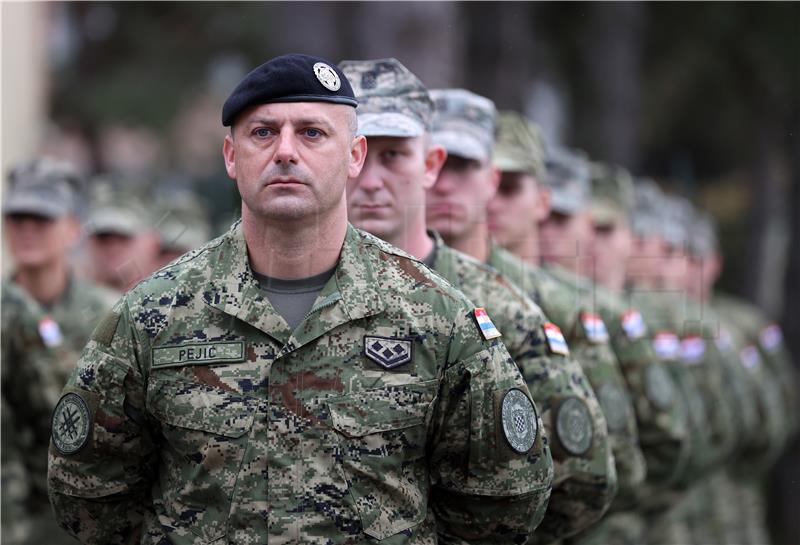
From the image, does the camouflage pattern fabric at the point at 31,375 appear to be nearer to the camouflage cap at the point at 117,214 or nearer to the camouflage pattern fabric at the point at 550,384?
the camouflage cap at the point at 117,214

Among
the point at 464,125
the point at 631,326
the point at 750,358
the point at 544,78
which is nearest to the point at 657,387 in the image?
the point at 631,326

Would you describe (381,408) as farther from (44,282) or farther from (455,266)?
(44,282)

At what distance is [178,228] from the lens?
1230cm

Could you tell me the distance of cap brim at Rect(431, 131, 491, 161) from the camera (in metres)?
6.70

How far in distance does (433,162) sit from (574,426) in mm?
1159

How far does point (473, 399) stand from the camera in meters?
4.62

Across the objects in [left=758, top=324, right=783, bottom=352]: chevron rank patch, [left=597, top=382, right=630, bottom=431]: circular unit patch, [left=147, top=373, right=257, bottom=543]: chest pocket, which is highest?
[left=758, top=324, right=783, bottom=352]: chevron rank patch

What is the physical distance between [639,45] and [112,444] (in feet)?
64.7

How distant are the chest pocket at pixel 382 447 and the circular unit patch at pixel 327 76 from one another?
0.88 m

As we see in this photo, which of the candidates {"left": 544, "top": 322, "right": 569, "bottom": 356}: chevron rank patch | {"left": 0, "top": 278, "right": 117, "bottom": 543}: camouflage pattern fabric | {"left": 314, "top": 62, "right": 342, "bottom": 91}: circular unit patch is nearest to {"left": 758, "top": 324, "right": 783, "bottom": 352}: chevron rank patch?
{"left": 0, "top": 278, "right": 117, "bottom": 543}: camouflage pattern fabric

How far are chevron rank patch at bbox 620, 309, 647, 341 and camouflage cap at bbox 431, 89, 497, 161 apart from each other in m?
1.68

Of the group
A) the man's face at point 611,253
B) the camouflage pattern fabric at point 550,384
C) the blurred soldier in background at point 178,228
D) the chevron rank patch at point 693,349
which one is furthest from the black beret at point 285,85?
the chevron rank patch at point 693,349

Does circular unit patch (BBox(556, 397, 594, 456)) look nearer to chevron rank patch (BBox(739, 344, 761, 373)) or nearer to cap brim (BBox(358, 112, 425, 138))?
cap brim (BBox(358, 112, 425, 138))

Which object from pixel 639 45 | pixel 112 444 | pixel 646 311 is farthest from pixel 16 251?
pixel 639 45
